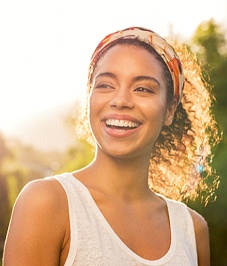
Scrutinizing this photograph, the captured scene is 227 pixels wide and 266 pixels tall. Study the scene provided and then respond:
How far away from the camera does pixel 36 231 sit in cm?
291

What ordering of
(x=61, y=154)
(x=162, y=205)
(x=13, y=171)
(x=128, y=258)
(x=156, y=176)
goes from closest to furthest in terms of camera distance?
(x=128, y=258), (x=162, y=205), (x=156, y=176), (x=13, y=171), (x=61, y=154)

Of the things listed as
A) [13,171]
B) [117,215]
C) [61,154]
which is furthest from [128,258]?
[61,154]

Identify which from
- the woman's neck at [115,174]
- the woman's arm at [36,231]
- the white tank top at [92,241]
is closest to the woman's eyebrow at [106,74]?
the woman's neck at [115,174]

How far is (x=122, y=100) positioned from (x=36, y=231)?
1.99 feet

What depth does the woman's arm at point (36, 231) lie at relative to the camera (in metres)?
2.90

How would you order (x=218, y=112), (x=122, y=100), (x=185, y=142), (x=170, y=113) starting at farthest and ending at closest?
(x=218, y=112) → (x=185, y=142) → (x=170, y=113) → (x=122, y=100)

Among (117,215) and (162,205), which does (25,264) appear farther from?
(162,205)

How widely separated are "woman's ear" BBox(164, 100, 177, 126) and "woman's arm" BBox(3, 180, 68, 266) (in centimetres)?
74

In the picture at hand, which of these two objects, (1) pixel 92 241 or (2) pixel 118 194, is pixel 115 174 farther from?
(1) pixel 92 241

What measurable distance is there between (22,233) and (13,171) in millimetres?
17231

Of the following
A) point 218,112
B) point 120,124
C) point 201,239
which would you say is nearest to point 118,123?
point 120,124

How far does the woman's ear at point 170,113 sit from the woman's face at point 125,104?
0.68ft

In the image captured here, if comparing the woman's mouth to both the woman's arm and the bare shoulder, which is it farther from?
the bare shoulder

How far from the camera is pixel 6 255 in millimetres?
2934
